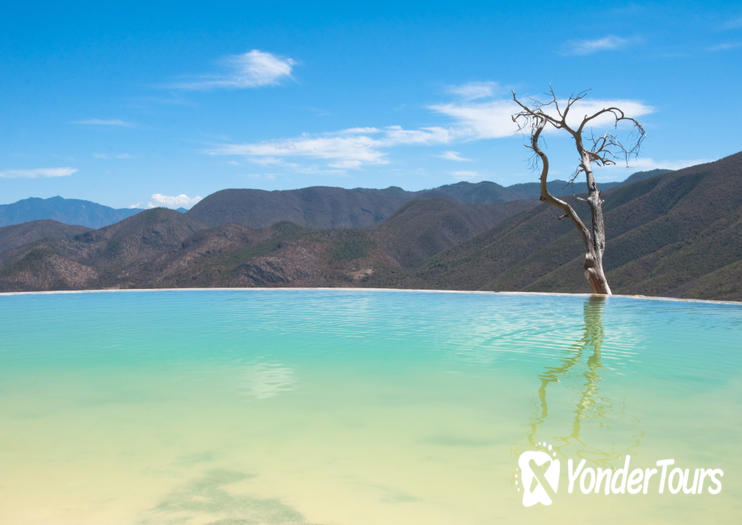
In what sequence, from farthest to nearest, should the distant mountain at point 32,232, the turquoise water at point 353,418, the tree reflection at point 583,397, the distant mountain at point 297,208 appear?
1. the distant mountain at point 297,208
2. the distant mountain at point 32,232
3. the tree reflection at point 583,397
4. the turquoise water at point 353,418

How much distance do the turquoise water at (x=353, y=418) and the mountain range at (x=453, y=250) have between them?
2118cm

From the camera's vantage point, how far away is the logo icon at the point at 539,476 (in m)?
3.11

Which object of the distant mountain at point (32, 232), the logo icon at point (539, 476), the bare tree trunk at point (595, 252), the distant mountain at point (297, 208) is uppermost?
the distant mountain at point (297, 208)

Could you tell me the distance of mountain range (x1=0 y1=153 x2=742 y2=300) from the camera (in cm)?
3481

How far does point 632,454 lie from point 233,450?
97.1 inches

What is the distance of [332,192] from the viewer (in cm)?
15675

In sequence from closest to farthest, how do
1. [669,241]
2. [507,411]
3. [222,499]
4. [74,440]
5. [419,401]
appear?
[222,499] < [74,440] < [507,411] < [419,401] < [669,241]

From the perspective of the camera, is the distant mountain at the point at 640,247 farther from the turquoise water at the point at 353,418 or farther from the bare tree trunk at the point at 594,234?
the turquoise water at the point at 353,418

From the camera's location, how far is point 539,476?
3361mm

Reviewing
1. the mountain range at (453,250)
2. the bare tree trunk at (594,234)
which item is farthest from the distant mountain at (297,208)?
the bare tree trunk at (594,234)

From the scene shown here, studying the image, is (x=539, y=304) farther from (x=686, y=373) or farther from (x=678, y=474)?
(x=678, y=474)

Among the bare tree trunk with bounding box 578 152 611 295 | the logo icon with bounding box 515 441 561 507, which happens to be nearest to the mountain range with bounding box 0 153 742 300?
the bare tree trunk with bounding box 578 152 611 295

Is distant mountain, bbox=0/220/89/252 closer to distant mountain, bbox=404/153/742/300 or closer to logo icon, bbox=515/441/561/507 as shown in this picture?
distant mountain, bbox=404/153/742/300

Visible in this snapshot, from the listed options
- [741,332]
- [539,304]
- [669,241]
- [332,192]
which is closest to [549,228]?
[669,241]
